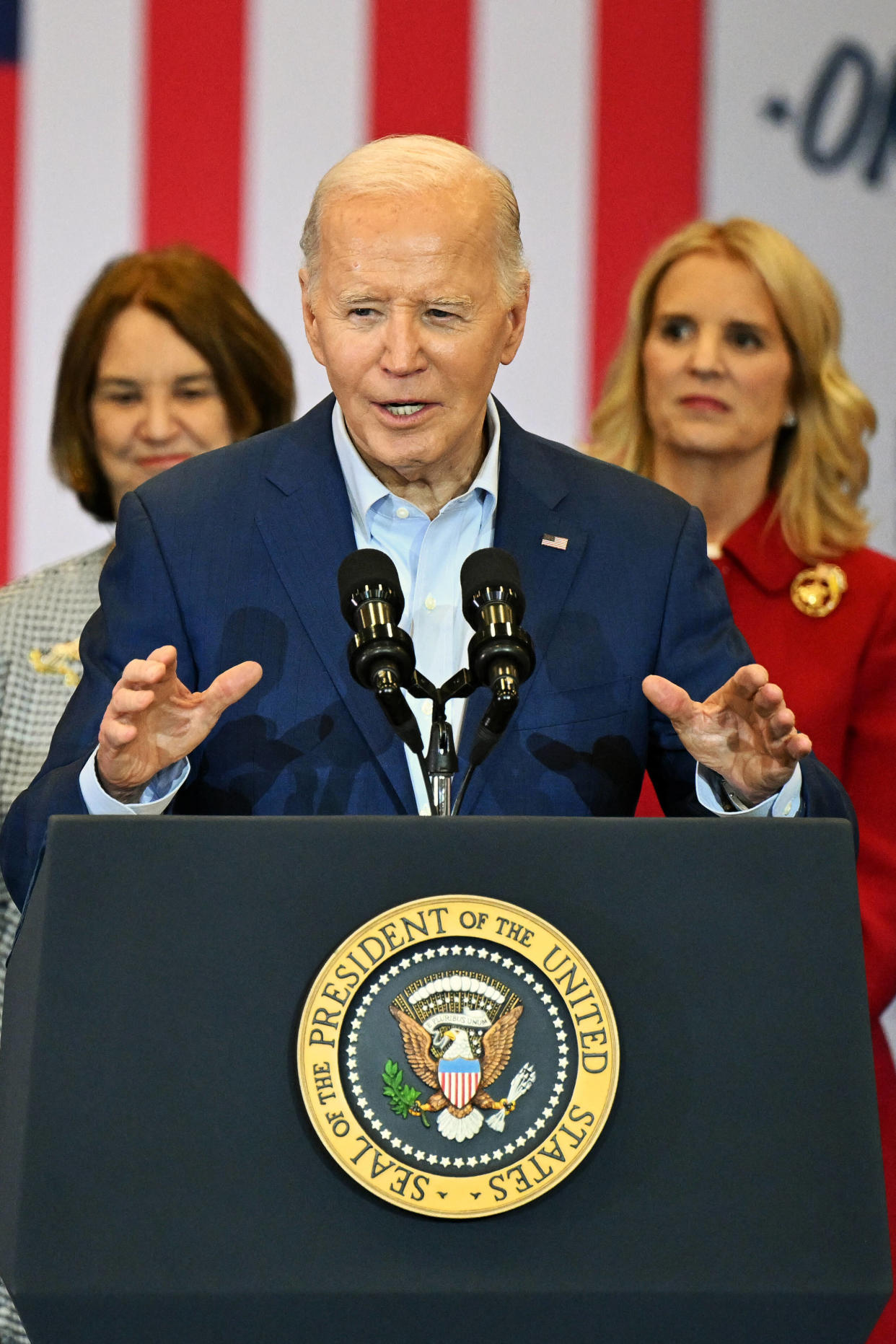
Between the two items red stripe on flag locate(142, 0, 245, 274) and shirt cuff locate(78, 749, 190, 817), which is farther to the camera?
red stripe on flag locate(142, 0, 245, 274)

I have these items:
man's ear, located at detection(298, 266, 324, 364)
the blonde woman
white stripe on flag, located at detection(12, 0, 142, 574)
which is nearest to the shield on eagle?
man's ear, located at detection(298, 266, 324, 364)

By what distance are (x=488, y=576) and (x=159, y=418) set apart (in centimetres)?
155

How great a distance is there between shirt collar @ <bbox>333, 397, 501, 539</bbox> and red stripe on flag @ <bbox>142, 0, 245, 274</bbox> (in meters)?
1.70

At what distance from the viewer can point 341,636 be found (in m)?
1.78

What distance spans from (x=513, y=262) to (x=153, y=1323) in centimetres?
116

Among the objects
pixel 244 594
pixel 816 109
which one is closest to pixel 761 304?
pixel 816 109

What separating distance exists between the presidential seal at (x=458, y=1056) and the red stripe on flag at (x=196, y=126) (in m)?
2.53

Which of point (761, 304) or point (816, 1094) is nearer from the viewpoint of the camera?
point (816, 1094)

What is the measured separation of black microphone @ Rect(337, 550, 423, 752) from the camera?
1401 millimetres

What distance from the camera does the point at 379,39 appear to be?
11.6 feet

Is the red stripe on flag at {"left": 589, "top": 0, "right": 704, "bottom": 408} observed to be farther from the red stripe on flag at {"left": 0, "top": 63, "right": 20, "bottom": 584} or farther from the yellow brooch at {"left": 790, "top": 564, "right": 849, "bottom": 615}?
the red stripe on flag at {"left": 0, "top": 63, "right": 20, "bottom": 584}

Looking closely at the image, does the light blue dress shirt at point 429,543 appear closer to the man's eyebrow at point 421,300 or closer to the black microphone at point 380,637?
the man's eyebrow at point 421,300

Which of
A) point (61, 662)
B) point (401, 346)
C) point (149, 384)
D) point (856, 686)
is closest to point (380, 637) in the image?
point (401, 346)

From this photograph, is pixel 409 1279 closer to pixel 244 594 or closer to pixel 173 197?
pixel 244 594
